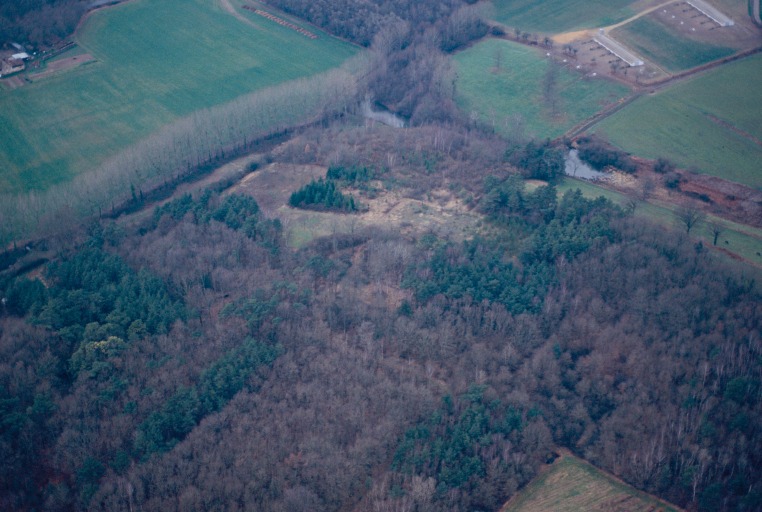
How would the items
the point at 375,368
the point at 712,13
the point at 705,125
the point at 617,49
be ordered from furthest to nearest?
1. the point at 712,13
2. the point at 617,49
3. the point at 705,125
4. the point at 375,368

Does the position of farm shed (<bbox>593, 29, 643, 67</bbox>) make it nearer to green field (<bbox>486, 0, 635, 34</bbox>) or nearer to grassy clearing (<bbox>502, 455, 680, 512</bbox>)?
green field (<bbox>486, 0, 635, 34</bbox>)

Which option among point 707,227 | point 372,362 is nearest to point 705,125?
point 707,227

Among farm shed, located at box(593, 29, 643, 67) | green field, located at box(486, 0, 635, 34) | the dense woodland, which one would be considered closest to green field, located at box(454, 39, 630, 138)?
farm shed, located at box(593, 29, 643, 67)

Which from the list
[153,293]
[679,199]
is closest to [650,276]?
[679,199]

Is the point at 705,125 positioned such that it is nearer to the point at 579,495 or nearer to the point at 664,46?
the point at 664,46

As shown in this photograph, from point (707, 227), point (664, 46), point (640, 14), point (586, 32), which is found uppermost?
point (640, 14)

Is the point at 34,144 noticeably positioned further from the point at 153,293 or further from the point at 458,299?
the point at 458,299

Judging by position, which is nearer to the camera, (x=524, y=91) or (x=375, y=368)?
(x=375, y=368)

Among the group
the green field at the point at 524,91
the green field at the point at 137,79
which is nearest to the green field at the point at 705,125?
the green field at the point at 524,91
